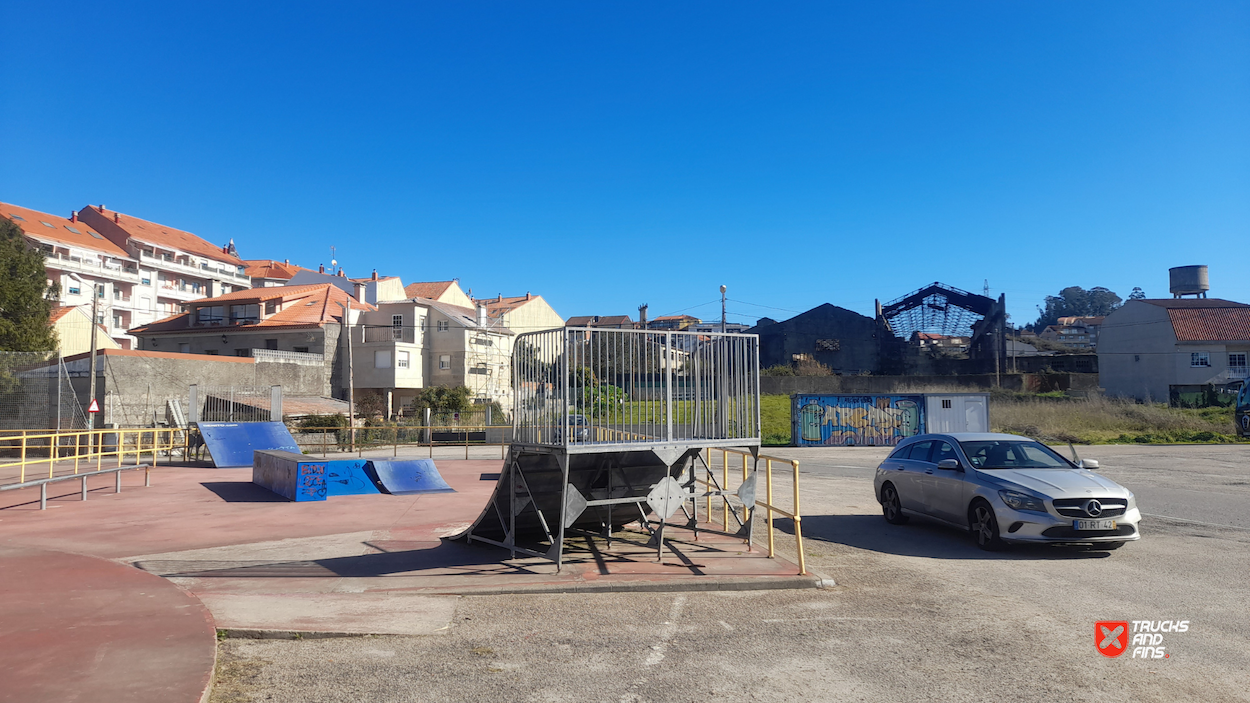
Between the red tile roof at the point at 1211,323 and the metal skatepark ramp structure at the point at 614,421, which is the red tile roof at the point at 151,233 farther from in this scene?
the red tile roof at the point at 1211,323

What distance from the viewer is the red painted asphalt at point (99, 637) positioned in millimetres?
4457

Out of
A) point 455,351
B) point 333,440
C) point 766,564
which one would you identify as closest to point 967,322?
point 455,351

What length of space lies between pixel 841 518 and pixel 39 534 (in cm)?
1193

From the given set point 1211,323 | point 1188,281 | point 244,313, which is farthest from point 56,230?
point 1188,281

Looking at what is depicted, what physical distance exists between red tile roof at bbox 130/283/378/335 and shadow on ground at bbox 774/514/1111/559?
4364 centimetres

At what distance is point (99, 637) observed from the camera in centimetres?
546

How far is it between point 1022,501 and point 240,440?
21.7 metres

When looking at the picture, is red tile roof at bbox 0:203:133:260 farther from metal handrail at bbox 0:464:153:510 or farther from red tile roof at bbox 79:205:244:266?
metal handrail at bbox 0:464:153:510

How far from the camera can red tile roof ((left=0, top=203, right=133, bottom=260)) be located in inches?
2160

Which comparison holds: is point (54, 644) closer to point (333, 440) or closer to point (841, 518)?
point (841, 518)

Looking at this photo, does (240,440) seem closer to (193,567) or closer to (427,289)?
(193,567)

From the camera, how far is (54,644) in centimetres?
529

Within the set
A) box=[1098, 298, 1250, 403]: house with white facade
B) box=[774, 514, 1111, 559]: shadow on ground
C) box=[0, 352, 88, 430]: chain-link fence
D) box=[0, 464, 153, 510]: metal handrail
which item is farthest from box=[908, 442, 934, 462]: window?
box=[1098, 298, 1250, 403]: house with white facade

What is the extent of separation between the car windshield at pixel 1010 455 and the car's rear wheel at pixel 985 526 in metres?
0.65
